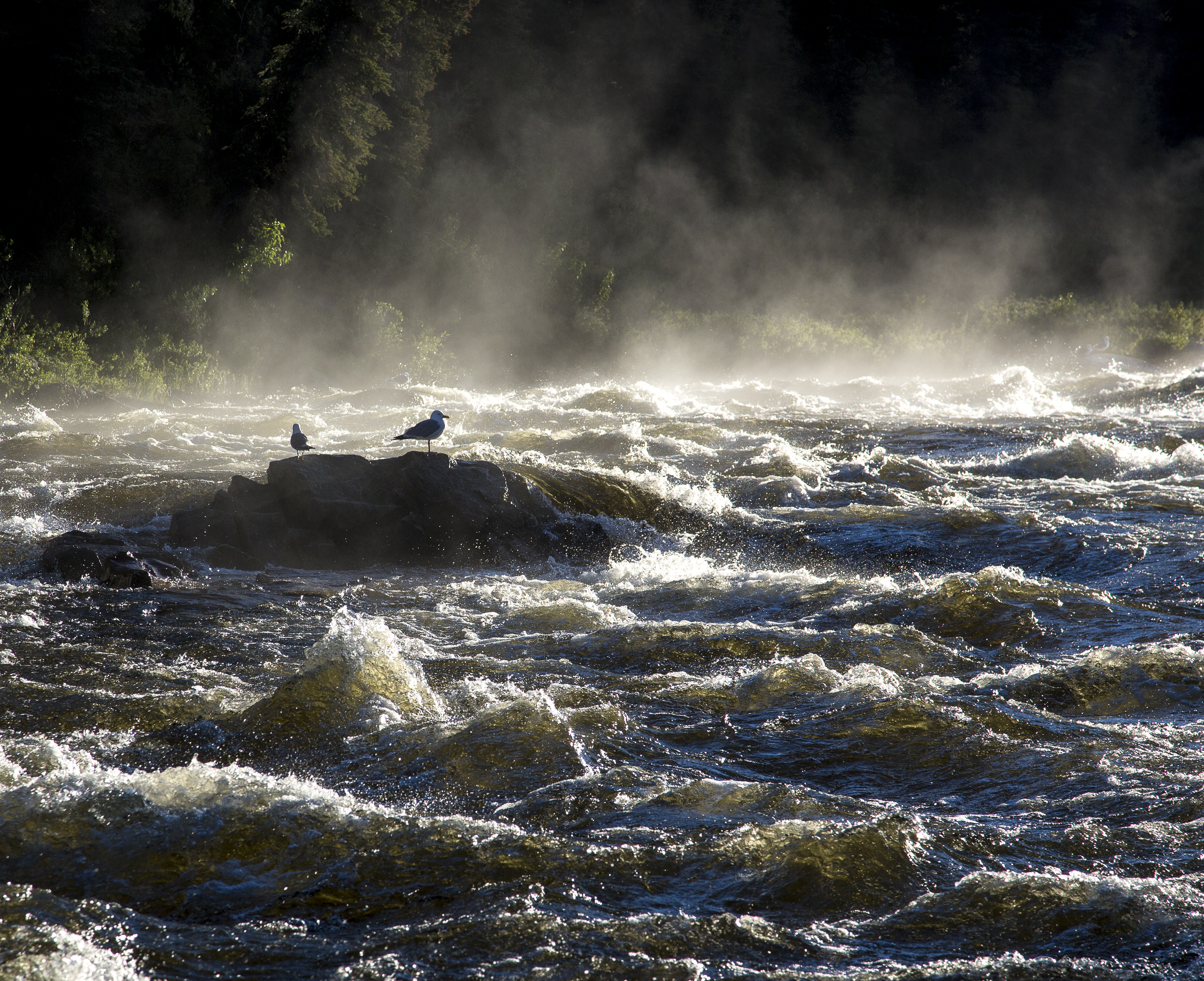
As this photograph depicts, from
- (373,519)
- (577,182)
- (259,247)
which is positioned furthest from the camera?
(577,182)

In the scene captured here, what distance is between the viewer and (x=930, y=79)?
4756 centimetres

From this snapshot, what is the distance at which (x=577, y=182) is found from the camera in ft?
105

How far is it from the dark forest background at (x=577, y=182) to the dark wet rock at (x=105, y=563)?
9.91m

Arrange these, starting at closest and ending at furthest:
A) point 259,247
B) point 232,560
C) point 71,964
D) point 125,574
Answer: point 71,964 < point 125,574 < point 232,560 < point 259,247

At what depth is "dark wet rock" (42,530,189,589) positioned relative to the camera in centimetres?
654

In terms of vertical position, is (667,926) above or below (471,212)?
below

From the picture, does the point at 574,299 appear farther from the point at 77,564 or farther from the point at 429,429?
the point at 77,564

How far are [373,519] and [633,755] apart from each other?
4445 mm

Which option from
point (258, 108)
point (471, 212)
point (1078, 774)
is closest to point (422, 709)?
point (1078, 774)

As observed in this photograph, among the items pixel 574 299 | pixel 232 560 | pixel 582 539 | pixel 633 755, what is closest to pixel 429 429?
pixel 582 539

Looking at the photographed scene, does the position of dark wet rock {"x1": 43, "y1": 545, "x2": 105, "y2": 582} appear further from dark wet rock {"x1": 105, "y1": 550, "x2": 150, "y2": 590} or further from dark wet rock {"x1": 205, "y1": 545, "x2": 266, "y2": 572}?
dark wet rock {"x1": 205, "y1": 545, "x2": 266, "y2": 572}

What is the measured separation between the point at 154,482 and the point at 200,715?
5.63 meters

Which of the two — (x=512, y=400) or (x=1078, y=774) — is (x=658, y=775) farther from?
(x=512, y=400)

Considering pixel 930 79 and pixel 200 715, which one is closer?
pixel 200 715
